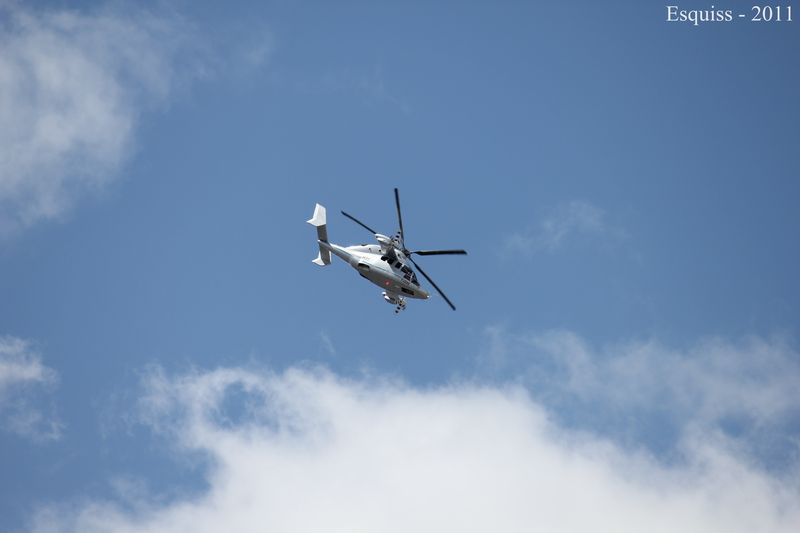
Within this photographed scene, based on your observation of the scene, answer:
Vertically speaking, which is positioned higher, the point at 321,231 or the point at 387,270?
the point at 321,231

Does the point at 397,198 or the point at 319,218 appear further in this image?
the point at 319,218

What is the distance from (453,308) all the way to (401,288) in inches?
316

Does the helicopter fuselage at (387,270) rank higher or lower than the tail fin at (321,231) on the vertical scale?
lower

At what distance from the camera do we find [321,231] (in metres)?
102

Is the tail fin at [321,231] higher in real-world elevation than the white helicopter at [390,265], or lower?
higher

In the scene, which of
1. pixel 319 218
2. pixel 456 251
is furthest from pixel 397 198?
pixel 319 218

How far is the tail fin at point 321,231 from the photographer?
331ft

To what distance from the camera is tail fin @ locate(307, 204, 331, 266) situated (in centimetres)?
10088

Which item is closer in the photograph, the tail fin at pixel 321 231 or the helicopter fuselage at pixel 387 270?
the helicopter fuselage at pixel 387 270

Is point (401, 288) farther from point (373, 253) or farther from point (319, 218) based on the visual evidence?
point (319, 218)

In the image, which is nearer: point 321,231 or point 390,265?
point 390,265

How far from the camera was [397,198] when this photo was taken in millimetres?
90000

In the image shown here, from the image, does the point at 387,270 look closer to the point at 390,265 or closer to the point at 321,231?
the point at 390,265

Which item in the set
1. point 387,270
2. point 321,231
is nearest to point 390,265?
point 387,270
